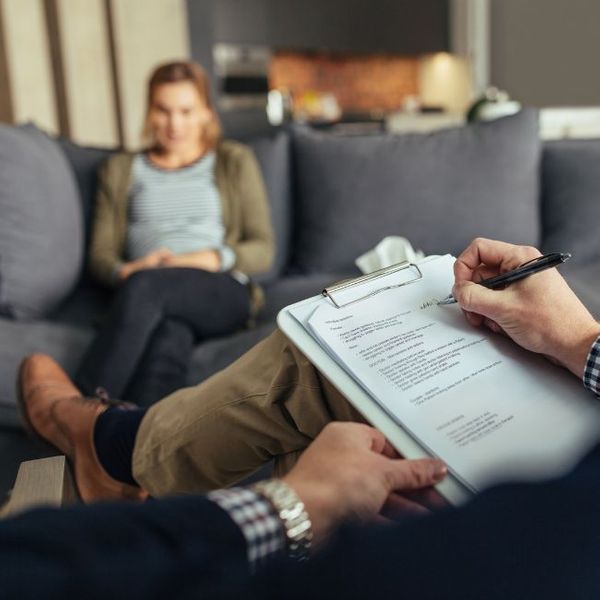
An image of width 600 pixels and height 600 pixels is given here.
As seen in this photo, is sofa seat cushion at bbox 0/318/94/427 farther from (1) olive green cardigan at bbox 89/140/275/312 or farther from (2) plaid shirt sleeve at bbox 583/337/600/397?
(2) plaid shirt sleeve at bbox 583/337/600/397

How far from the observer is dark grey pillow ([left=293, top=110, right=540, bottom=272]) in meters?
1.87

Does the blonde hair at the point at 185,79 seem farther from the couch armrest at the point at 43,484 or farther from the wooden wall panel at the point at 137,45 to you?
the wooden wall panel at the point at 137,45

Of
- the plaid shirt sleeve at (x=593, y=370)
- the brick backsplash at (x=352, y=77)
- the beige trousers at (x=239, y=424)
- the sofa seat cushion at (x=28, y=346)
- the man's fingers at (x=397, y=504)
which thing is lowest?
the sofa seat cushion at (x=28, y=346)

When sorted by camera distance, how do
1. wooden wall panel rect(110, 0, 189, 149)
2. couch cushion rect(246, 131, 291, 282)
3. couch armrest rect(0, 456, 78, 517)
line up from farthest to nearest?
wooden wall panel rect(110, 0, 189, 149)
couch cushion rect(246, 131, 291, 282)
couch armrest rect(0, 456, 78, 517)

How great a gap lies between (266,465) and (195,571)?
502 millimetres

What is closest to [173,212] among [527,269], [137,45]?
[527,269]

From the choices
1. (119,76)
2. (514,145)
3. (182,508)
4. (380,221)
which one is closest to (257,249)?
(380,221)

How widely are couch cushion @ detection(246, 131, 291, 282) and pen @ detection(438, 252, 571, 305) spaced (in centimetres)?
131

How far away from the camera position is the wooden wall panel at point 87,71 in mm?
3859

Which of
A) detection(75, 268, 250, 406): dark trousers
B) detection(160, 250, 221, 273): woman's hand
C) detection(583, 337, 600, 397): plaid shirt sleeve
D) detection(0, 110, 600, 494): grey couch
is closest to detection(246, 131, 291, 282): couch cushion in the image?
detection(0, 110, 600, 494): grey couch

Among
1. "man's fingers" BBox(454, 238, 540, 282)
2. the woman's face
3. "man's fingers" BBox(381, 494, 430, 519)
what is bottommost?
"man's fingers" BBox(381, 494, 430, 519)

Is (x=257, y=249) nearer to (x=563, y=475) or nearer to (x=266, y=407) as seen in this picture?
(x=266, y=407)

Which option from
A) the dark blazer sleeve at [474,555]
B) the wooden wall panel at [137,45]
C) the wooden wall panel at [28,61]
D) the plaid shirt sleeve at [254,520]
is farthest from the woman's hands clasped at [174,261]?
the wooden wall panel at [137,45]

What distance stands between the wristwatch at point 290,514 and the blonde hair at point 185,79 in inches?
64.8
